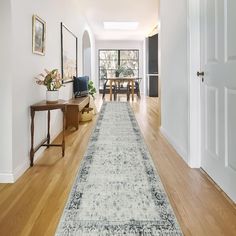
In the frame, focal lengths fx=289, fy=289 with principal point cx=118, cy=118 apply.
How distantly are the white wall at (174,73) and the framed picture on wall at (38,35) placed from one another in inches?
64.2

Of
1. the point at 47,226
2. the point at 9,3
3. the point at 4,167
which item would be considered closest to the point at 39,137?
the point at 4,167

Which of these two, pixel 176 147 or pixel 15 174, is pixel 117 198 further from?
pixel 176 147

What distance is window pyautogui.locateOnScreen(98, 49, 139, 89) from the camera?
13.5 meters

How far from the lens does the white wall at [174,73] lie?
3.12 meters

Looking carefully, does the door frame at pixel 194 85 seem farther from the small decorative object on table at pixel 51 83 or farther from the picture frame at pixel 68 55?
the picture frame at pixel 68 55

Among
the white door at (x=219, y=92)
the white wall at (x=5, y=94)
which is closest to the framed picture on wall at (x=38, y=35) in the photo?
the white wall at (x=5, y=94)

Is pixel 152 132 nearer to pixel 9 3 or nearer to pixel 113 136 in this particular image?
pixel 113 136

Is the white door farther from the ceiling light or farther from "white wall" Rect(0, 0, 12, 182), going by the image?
the ceiling light

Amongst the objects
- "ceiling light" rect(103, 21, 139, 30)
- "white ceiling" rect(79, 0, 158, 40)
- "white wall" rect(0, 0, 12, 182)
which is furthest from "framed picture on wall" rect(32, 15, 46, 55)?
"ceiling light" rect(103, 21, 139, 30)

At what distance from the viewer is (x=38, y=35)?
11.2ft

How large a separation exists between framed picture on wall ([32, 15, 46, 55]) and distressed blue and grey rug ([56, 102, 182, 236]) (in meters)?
1.37

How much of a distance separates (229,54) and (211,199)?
1.08m

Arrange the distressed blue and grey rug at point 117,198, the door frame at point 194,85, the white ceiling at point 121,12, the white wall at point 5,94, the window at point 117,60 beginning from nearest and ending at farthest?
the distressed blue and grey rug at point 117,198 < the white wall at point 5,94 < the door frame at point 194,85 < the white ceiling at point 121,12 < the window at point 117,60

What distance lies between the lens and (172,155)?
11.0 ft
